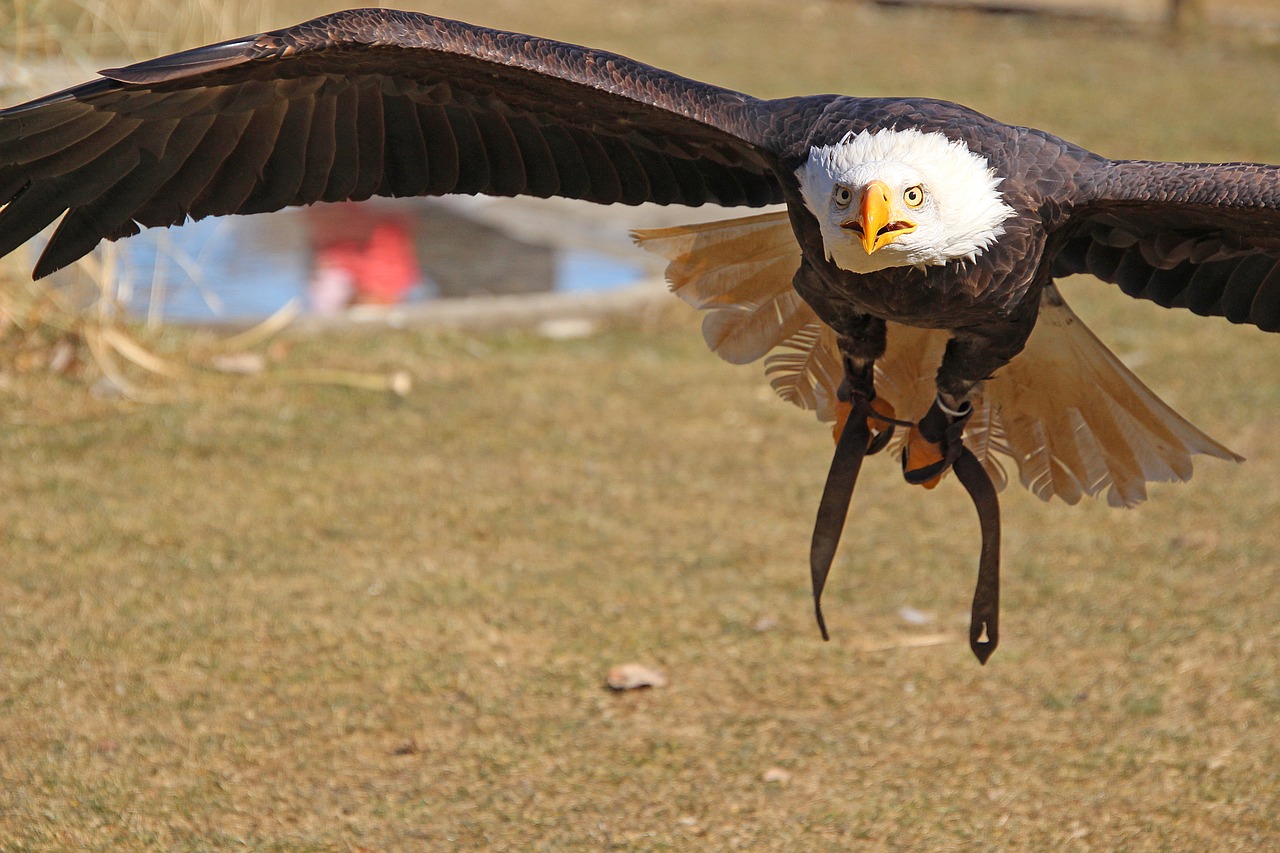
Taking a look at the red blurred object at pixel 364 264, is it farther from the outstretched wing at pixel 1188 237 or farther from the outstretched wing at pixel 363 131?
the outstretched wing at pixel 1188 237

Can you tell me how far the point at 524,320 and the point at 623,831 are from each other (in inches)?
151

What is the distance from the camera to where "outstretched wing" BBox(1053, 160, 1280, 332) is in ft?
9.52

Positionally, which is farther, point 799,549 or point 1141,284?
point 799,549

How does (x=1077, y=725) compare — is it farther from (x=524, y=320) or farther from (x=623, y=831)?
(x=524, y=320)

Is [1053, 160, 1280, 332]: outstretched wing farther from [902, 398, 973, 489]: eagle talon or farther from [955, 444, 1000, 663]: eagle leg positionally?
[955, 444, 1000, 663]: eagle leg

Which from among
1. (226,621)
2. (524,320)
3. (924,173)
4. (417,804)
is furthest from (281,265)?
(924,173)

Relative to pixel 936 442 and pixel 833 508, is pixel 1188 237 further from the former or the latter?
pixel 833 508

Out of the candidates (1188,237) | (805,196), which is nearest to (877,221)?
(805,196)

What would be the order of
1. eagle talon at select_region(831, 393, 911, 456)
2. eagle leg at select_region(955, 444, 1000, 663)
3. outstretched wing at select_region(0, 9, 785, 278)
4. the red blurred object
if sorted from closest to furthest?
outstretched wing at select_region(0, 9, 785, 278) < eagle leg at select_region(955, 444, 1000, 663) < eagle talon at select_region(831, 393, 911, 456) < the red blurred object

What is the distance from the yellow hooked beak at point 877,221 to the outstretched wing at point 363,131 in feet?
1.56

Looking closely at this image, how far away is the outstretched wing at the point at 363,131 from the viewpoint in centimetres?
301

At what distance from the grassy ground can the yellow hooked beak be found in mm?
1408

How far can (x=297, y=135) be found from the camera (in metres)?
3.39

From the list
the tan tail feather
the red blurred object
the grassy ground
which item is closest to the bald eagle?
the tan tail feather
